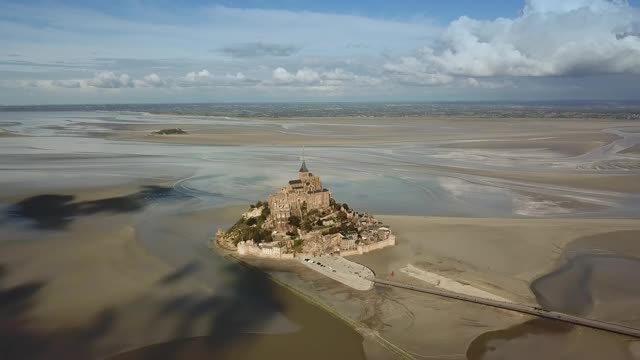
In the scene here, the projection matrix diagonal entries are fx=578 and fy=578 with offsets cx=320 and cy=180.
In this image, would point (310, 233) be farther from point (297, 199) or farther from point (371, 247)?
point (297, 199)

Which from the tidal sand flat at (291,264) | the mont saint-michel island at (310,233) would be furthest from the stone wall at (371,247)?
the tidal sand flat at (291,264)

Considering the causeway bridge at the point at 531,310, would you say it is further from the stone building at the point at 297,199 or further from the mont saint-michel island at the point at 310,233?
the stone building at the point at 297,199

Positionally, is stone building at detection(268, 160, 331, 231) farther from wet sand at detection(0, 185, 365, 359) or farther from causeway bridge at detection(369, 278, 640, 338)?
causeway bridge at detection(369, 278, 640, 338)

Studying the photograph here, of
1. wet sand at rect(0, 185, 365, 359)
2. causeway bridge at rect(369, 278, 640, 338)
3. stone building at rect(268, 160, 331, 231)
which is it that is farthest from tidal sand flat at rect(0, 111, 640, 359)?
stone building at rect(268, 160, 331, 231)

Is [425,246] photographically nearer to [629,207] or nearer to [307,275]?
[307,275]

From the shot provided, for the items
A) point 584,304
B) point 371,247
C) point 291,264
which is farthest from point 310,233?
point 584,304

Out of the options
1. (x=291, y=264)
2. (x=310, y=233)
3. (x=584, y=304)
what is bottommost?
(x=291, y=264)
